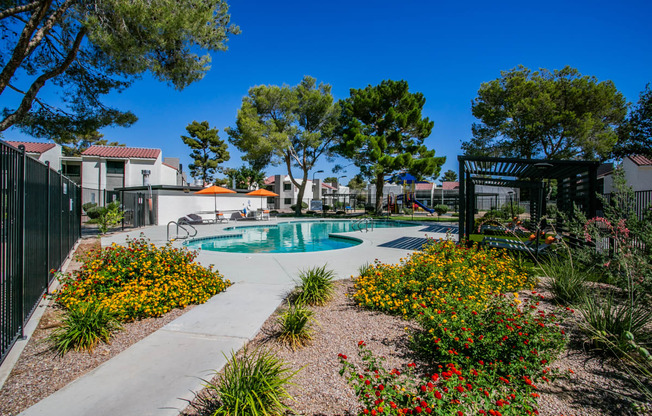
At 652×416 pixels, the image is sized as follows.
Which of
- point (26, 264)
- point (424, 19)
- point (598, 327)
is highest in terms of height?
point (424, 19)

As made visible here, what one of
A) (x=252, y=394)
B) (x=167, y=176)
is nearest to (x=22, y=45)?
(x=252, y=394)

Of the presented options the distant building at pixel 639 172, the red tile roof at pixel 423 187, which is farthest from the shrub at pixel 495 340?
the red tile roof at pixel 423 187

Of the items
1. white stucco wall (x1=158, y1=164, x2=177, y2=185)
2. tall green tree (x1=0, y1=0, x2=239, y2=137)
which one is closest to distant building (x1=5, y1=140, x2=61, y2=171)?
white stucco wall (x1=158, y1=164, x2=177, y2=185)

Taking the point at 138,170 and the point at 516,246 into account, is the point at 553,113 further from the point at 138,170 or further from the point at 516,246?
the point at 138,170

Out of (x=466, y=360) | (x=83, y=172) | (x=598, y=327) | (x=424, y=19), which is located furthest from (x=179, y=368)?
(x=83, y=172)

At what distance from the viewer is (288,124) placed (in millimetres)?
25344

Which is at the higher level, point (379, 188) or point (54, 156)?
point (54, 156)

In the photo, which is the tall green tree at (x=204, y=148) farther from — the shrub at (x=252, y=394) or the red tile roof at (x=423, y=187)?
the shrub at (x=252, y=394)

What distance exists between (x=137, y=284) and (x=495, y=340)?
4193 millimetres

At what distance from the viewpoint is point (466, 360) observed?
96.0 inches

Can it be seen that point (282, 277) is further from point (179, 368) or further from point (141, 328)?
point (179, 368)

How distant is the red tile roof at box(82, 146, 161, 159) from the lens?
82.3 feet

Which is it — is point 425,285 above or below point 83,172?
below

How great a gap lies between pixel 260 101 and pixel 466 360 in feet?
81.4
